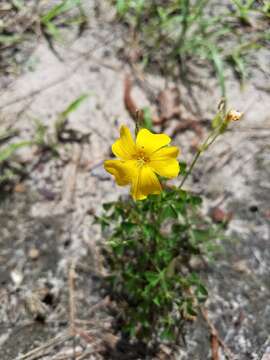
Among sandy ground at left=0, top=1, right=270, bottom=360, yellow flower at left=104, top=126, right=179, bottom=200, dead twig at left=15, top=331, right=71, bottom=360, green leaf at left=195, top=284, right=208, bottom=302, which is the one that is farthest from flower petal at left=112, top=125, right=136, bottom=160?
dead twig at left=15, top=331, right=71, bottom=360

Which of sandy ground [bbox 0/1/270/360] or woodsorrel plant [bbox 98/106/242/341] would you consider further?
sandy ground [bbox 0/1/270/360]

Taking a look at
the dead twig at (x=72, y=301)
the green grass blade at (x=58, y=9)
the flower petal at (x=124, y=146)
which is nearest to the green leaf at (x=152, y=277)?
the dead twig at (x=72, y=301)

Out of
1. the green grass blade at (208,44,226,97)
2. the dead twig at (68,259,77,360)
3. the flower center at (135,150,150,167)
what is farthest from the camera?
the green grass blade at (208,44,226,97)

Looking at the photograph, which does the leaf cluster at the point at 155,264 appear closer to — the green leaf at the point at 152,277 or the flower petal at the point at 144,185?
the green leaf at the point at 152,277

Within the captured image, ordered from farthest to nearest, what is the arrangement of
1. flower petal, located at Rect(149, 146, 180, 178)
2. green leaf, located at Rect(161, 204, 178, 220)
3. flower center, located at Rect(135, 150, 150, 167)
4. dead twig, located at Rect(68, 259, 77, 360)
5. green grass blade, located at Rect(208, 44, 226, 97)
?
green grass blade, located at Rect(208, 44, 226, 97)
dead twig, located at Rect(68, 259, 77, 360)
green leaf, located at Rect(161, 204, 178, 220)
flower center, located at Rect(135, 150, 150, 167)
flower petal, located at Rect(149, 146, 180, 178)

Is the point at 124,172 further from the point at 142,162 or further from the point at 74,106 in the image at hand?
the point at 74,106

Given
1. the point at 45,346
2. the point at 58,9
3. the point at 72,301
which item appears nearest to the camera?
the point at 45,346

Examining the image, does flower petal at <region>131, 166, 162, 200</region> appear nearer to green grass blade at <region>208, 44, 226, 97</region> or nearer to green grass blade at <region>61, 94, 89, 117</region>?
green grass blade at <region>61, 94, 89, 117</region>

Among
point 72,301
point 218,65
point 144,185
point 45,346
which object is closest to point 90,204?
point 72,301
